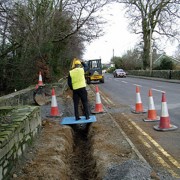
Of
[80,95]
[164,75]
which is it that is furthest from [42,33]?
[164,75]

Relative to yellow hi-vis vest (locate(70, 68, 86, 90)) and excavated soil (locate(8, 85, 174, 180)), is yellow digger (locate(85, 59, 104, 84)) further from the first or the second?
excavated soil (locate(8, 85, 174, 180))

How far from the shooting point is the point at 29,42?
707 inches

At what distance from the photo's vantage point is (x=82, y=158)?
6.77 m

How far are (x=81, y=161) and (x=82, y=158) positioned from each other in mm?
201

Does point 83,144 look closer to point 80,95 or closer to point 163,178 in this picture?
point 80,95

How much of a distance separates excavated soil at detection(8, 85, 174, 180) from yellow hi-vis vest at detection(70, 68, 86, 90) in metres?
1.18

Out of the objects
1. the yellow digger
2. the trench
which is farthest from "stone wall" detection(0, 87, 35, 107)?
the yellow digger

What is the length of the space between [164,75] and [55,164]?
3427 centimetres

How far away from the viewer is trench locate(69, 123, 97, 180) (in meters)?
5.59

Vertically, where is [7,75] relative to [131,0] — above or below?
below

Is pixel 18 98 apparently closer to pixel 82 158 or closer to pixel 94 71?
pixel 82 158

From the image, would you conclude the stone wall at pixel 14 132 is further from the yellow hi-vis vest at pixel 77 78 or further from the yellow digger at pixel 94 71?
the yellow digger at pixel 94 71

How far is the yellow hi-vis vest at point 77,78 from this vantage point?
9016mm

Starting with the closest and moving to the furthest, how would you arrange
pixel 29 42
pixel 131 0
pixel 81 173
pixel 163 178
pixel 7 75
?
pixel 163 178 < pixel 81 173 < pixel 29 42 < pixel 7 75 < pixel 131 0
